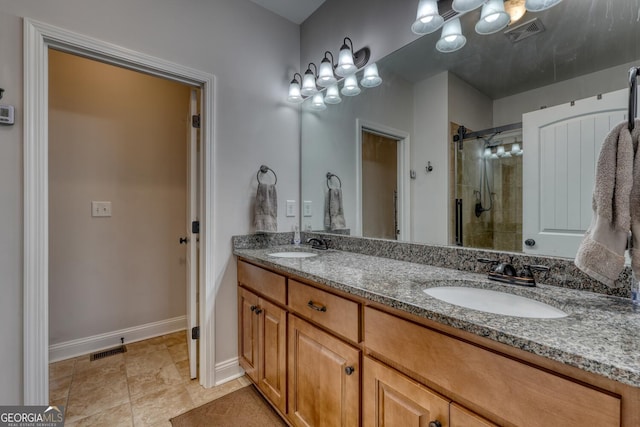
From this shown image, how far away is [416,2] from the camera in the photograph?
1506mm

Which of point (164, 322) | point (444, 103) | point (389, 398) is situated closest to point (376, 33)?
point (444, 103)

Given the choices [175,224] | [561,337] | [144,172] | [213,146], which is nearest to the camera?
[561,337]

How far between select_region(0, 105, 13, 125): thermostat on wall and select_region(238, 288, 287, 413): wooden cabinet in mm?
1380

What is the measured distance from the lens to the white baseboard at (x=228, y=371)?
6.08ft

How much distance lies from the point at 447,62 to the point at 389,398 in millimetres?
1471

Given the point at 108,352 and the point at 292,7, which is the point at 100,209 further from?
the point at 292,7

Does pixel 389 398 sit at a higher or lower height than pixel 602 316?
lower

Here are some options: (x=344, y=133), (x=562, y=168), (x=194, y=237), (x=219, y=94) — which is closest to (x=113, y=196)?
(x=194, y=237)

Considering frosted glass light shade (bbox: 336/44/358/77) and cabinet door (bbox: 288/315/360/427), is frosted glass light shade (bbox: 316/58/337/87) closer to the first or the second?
frosted glass light shade (bbox: 336/44/358/77)

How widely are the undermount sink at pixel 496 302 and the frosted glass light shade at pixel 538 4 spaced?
109 centimetres

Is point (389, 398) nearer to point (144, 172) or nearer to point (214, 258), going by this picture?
point (214, 258)

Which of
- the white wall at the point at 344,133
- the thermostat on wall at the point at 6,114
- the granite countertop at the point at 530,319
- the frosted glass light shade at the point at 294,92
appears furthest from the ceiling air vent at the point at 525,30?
the thermostat on wall at the point at 6,114

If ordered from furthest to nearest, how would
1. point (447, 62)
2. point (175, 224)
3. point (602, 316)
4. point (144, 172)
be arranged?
point (175, 224)
point (144, 172)
point (447, 62)
point (602, 316)

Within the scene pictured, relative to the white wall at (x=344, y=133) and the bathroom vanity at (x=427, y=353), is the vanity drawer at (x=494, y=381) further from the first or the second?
the white wall at (x=344, y=133)
